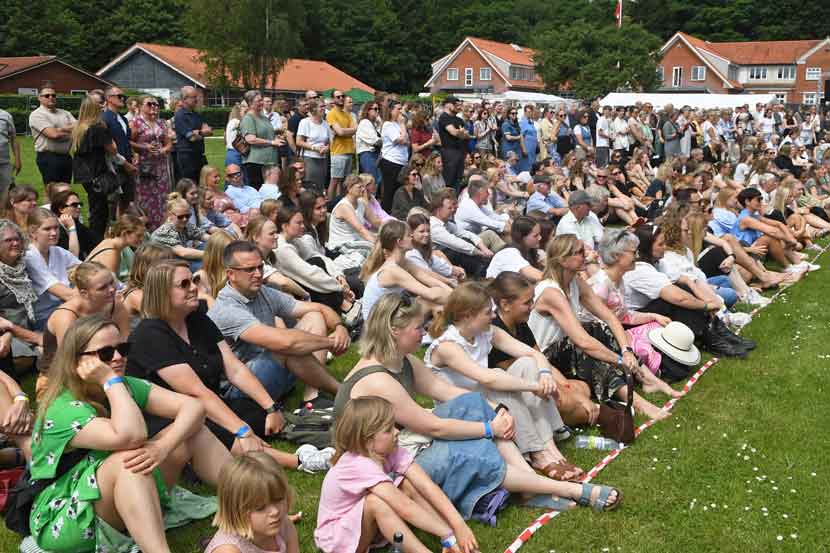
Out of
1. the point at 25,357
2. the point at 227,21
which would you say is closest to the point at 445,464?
the point at 25,357

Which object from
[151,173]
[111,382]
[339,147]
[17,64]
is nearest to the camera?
[111,382]

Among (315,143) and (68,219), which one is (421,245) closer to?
(68,219)

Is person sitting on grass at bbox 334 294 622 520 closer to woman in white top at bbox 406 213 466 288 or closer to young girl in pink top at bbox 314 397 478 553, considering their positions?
young girl in pink top at bbox 314 397 478 553

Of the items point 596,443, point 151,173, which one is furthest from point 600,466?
point 151,173

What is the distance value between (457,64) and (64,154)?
8286cm


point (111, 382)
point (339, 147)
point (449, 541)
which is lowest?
point (449, 541)

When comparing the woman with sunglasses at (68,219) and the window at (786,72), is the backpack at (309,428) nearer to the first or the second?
the woman with sunglasses at (68,219)

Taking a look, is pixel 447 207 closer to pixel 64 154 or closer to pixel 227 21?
pixel 64 154

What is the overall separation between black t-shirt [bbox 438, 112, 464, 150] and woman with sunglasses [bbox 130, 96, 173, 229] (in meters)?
5.51

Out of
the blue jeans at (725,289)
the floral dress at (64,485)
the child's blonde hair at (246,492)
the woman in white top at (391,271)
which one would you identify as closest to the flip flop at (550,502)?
the child's blonde hair at (246,492)

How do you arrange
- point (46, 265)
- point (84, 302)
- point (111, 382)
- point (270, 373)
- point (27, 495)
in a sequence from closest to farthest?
1. point (111, 382)
2. point (27, 495)
3. point (84, 302)
4. point (270, 373)
5. point (46, 265)

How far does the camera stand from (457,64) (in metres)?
90.0

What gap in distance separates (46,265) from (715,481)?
17.0 ft

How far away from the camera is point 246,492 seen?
3.49 meters
